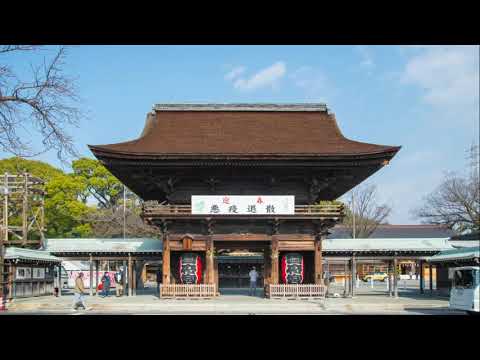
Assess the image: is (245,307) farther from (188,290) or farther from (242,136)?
(242,136)

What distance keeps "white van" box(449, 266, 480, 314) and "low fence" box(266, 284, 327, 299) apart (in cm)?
610

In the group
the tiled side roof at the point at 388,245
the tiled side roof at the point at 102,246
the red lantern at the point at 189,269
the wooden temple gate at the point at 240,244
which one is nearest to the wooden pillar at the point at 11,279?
the tiled side roof at the point at 102,246

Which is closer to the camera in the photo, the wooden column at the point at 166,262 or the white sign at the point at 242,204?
the white sign at the point at 242,204

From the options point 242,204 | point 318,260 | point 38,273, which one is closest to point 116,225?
point 38,273

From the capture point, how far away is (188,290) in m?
23.4

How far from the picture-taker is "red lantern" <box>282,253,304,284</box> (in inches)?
957

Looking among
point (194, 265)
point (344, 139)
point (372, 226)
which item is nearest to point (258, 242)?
point (194, 265)

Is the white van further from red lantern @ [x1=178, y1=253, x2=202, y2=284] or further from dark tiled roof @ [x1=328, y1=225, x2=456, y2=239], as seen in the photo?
dark tiled roof @ [x1=328, y1=225, x2=456, y2=239]

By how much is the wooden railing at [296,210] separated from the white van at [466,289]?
6162 millimetres

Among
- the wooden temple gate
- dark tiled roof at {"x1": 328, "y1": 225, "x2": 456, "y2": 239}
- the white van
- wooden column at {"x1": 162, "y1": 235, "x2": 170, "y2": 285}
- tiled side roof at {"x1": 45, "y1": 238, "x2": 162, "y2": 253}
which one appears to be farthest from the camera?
dark tiled roof at {"x1": 328, "y1": 225, "x2": 456, "y2": 239}

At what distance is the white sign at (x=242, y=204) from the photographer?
2370 centimetres

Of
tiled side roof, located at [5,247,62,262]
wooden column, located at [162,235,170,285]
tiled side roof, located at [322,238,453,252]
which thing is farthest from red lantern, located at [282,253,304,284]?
tiled side roof, located at [5,247,62,262]

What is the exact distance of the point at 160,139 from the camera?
2561 cm

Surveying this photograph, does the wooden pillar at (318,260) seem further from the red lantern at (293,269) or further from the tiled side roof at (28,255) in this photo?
the tiled side roof at (28,255)
